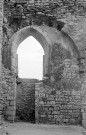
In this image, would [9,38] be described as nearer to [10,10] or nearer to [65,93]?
[10,10]

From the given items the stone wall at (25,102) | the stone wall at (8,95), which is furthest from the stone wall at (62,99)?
the stone wall at (25,102)

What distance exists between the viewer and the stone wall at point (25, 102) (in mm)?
10008

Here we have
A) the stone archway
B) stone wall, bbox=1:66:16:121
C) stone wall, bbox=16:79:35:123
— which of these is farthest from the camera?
stone wall, bbox=16:79:35:123

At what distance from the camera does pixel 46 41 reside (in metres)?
9.62

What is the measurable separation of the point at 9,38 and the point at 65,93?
2.72m

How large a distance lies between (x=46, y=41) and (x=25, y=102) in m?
2.38

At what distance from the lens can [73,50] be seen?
967 cm

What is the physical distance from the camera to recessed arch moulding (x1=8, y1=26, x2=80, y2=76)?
9.59 metres

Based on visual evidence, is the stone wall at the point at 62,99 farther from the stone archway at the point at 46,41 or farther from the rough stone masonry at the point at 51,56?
the stone archway at the point at 46,41

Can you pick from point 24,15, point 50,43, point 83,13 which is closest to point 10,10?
point 24,15

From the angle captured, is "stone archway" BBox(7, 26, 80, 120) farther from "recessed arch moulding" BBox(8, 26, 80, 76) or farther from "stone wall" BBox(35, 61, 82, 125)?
"stone wall" BBox(35, 61, 82, 125)

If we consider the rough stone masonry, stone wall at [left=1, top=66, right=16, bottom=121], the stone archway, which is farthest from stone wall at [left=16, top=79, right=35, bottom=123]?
the stone archway

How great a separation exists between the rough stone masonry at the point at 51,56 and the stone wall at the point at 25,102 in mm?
111

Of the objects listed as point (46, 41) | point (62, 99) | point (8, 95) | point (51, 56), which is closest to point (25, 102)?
point (8, 95)
